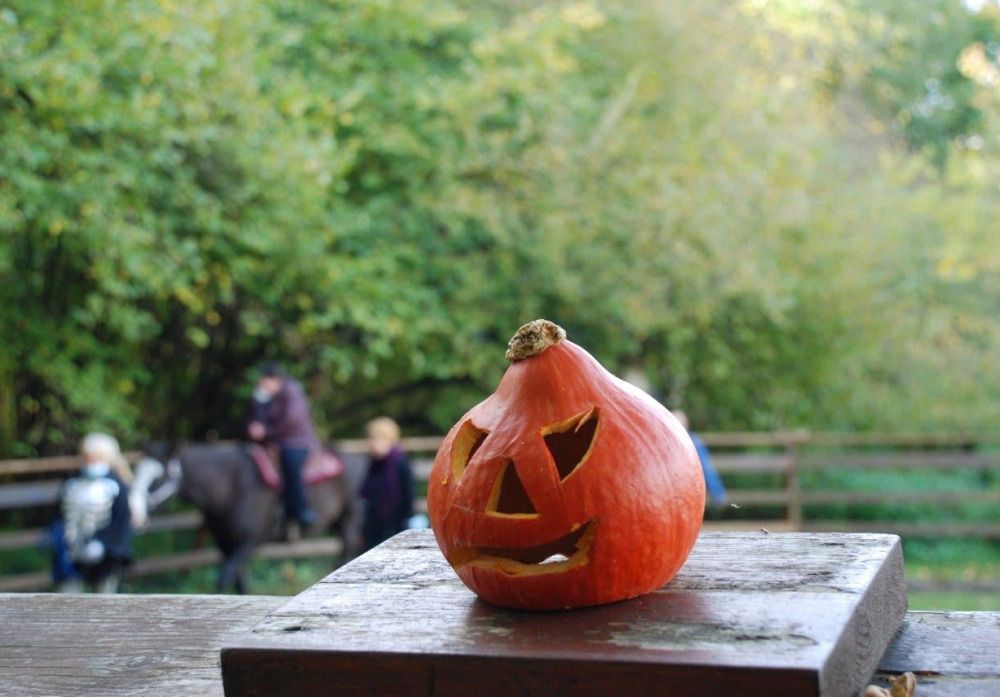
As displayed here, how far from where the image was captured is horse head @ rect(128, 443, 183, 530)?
8.46 m

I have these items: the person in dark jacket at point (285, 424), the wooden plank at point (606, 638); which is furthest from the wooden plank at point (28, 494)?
the wooden plank at point (606, 638)

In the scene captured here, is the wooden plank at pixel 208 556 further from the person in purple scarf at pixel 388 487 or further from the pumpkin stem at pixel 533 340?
the pumpkin stem at pixel 533 340

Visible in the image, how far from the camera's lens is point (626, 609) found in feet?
4.63

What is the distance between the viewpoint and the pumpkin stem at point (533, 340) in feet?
4.89

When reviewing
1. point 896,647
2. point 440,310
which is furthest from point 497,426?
point 440,310

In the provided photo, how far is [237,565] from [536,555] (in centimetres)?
799

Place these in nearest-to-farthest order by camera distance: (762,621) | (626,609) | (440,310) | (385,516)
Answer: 1. (762,621)
2. (626,609)
3. (385,516)
4. (440,310)

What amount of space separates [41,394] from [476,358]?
3.74m

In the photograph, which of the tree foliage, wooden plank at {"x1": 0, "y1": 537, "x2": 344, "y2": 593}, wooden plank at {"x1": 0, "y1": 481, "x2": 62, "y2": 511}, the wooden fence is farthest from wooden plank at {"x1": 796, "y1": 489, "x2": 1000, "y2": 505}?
wooden plank at {"x1": 0, "y1": 481, "x2": 62, "y2": 511}

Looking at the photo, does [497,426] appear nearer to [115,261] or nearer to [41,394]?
[115,261]

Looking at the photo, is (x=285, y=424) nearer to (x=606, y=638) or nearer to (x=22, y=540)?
(x=22, y=540)

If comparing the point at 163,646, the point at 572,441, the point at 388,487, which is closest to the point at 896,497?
the point at 388,487

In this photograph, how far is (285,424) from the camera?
9141 millimetres

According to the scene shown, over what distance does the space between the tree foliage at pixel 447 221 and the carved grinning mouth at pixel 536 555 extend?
6.31 m
